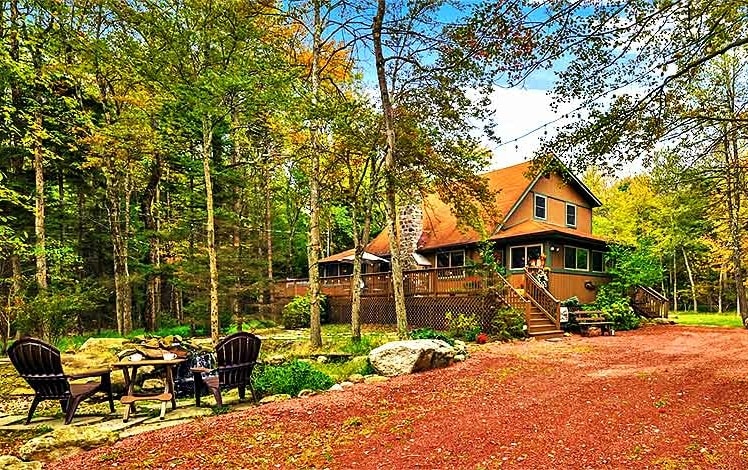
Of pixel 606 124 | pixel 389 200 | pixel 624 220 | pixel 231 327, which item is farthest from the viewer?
pixel 624 220

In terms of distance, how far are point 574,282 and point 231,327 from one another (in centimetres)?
1276

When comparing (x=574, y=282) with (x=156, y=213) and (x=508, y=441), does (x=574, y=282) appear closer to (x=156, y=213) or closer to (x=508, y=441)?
(x=508, y=441)

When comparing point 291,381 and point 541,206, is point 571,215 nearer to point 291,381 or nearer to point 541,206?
point 541,206

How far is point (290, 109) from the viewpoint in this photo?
10.2m

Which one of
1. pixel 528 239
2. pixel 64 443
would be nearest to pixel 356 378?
pixel 64 443

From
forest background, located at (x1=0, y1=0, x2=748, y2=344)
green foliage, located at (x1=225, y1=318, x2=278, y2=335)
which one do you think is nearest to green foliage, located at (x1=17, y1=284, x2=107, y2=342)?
forest background, located at (x1=0, y1=0, x2=748, y2=344)

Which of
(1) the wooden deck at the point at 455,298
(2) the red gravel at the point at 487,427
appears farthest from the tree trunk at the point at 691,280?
(2) the red gravel at the point at 487,427

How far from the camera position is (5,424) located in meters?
5.33

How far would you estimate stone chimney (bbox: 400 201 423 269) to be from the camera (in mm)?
19469

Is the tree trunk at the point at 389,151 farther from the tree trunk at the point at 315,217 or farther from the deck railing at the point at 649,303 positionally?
the deck railing at the point at 649,303

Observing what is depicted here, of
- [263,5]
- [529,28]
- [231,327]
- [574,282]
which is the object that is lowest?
[231,327]

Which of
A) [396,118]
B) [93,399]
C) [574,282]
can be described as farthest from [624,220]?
[93,399]

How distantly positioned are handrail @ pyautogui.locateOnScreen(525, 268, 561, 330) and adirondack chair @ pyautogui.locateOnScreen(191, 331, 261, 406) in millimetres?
10371

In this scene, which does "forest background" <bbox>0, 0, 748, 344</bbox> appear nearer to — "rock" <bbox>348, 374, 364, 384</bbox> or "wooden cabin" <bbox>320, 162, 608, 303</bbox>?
"rock" <bbox>348, 374, 364, 384</bbox>
